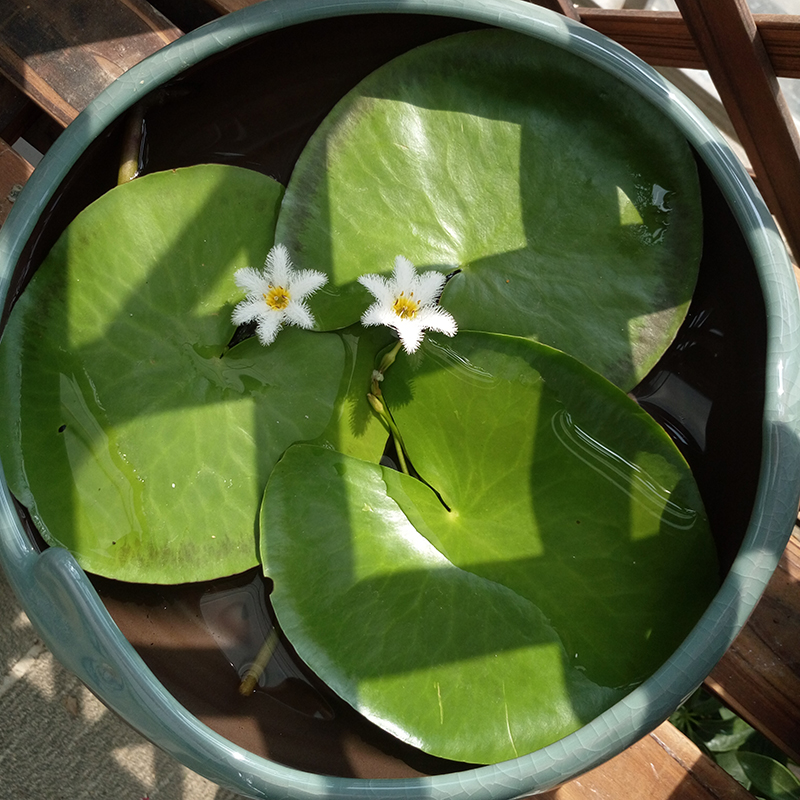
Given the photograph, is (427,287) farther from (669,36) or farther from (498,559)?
(669,36)

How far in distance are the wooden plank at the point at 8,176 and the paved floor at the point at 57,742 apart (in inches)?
26.4

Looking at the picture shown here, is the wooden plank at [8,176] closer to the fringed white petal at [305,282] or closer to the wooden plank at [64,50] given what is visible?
the wooden plank at [64,50]

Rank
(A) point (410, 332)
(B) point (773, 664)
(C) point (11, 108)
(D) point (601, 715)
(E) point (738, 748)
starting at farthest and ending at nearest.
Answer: (E) point (738, 748)
(C) point (11, 108)
(B) point (773, 664)
(A) point (410, 332)
(D) point (601, 715)

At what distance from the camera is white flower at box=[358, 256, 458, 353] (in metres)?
0.70

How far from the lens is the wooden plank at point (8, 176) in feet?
2.91

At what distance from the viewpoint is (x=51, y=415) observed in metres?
0.71

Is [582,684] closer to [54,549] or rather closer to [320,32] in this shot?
[54,549]

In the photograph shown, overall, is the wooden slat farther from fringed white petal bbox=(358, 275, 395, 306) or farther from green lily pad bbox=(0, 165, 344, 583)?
fringed white petal bbox=(358, 275, 395, 306)

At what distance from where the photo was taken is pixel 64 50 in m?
0.86

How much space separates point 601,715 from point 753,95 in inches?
29.5

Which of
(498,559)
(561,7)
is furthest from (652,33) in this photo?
(498,559)

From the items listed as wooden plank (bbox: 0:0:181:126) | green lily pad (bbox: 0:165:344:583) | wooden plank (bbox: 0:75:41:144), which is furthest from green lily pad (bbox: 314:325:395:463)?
wooden plank (bbox: 0:75:41:144)

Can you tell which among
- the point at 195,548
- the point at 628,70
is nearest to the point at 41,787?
the point at 195,548

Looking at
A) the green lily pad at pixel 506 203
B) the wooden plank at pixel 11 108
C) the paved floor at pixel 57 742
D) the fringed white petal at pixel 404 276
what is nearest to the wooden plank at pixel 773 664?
the green lily pad at pixel 506 203
